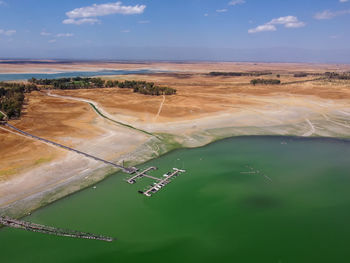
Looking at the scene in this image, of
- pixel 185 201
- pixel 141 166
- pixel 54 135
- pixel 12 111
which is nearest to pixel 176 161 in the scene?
pixel 141 166

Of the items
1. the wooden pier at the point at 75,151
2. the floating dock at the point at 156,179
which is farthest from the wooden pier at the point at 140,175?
the wooden pier at the point at 75,151

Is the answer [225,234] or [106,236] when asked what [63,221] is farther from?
[225,234]

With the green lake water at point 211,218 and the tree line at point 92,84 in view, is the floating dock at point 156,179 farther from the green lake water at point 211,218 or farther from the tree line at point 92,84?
the tree line at point 92,84

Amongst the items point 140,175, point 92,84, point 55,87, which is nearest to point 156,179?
point 140,175

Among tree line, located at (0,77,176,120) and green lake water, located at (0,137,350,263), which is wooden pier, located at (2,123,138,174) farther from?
tree line, located at (0,77,176,120)

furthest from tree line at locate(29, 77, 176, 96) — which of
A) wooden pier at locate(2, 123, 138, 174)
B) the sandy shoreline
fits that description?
wooden pier at locate(2, 123, 138, 174)

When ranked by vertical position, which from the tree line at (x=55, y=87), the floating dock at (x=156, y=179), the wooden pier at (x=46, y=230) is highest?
the tree line at (x=55, y=87)
